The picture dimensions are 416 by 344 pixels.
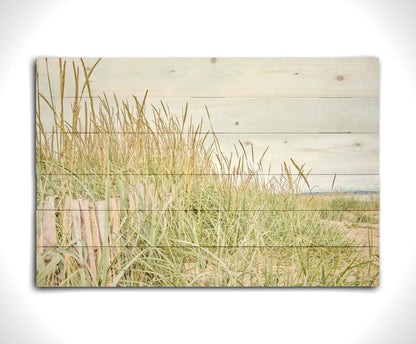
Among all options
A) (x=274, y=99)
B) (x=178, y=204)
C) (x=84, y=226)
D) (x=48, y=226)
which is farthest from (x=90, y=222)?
(x=274, y=99)

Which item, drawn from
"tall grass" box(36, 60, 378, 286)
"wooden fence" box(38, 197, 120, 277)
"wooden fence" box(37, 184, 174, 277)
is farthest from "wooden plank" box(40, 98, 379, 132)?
"wooden fence" box(38, 197, 120, 277)

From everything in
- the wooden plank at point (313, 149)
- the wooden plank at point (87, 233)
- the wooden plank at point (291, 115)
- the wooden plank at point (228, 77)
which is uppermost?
the wooden plank at point (228, 77)

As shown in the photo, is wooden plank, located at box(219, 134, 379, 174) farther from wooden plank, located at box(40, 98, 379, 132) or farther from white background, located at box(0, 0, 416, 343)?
white background, located at box(0, 0, 416, 343)

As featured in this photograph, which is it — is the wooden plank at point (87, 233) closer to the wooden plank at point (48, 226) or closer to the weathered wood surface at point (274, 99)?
the wooden plank at point (48, 226)

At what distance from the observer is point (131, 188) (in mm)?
2135

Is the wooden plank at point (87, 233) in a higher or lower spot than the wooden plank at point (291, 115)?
lower

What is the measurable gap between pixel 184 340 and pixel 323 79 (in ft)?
5.14

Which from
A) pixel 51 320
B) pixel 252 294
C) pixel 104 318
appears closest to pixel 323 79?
pixel 252 294
